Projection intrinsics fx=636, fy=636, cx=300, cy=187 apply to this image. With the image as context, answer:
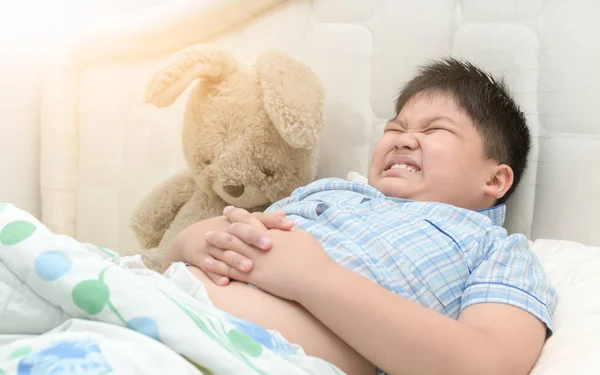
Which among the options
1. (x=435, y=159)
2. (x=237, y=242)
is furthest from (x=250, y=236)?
(x=435, y=159)

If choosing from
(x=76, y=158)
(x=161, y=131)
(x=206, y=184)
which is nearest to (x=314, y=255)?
(x=206, y=184)

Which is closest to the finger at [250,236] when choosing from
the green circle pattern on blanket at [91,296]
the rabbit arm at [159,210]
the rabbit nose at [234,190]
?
the green circle pattern on blanket at [91,296]

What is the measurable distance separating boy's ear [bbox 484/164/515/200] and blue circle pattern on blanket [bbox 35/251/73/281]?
2.37 ft

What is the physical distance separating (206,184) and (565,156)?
69 cm

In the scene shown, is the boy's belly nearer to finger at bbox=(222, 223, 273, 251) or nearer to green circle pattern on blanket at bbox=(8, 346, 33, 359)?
finger at bbox=(222, 223, 273, 251)

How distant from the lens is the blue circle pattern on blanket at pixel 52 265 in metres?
0.66

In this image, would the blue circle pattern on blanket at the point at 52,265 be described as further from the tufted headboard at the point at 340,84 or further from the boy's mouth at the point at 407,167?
the tufted headboard at the point at 340,84

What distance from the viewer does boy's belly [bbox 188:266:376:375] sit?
784 millimetres

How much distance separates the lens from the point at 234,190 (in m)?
1.28

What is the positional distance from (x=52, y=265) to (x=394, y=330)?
384 millimetres

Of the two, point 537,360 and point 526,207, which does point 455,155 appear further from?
point 537,360

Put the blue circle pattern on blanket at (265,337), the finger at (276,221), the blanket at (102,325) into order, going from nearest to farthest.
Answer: the blanket at (102,325) → the blue circle pattern on blanket at (265,337) → the finger at (276,221)

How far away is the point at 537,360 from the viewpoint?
2.55 ft

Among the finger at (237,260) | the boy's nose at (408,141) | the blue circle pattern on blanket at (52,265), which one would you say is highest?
the boy's nose at (408,141)
